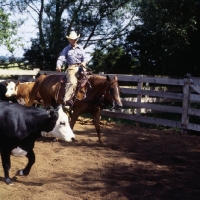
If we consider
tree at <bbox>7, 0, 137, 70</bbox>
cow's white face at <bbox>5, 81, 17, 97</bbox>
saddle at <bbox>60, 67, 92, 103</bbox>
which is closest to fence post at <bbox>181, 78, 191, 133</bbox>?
saddle at <bbox>60, 67, 92, 103</bbox>

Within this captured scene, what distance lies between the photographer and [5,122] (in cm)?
553

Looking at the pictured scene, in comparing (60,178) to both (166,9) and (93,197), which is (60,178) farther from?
(166,9)

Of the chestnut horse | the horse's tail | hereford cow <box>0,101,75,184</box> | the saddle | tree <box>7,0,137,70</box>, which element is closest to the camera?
hereford cow <box>0,101,75,184</box>

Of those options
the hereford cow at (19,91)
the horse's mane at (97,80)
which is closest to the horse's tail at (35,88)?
the hereford cow at (19,91)

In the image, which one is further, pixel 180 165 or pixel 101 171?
pixel 180 165

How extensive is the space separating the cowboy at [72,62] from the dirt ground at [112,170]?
117cm

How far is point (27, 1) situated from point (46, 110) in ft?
72.2

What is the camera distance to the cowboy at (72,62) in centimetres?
874

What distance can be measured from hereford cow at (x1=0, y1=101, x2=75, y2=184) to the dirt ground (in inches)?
17.1

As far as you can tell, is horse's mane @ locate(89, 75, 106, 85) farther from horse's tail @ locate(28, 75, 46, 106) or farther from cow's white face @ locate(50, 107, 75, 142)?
cow's white face @ locate(50, 107, 75, 142)

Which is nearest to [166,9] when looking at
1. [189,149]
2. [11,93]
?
[11,93]

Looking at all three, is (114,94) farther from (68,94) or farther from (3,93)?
(3,93)

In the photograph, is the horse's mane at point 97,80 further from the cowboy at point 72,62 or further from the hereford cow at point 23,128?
the hereford cow at point 23,128

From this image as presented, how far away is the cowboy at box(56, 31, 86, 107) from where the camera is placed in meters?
8.74
